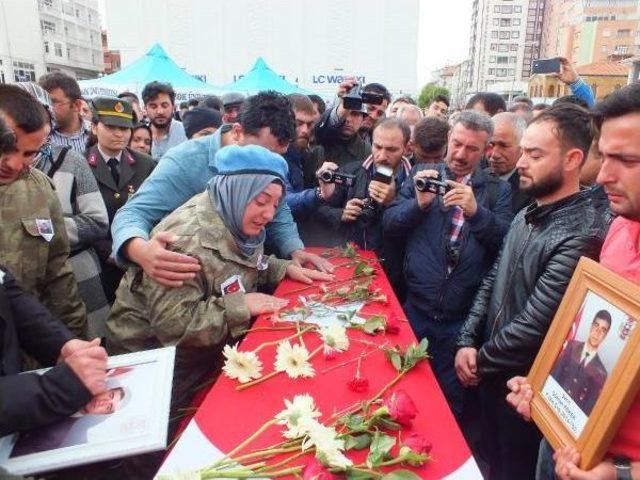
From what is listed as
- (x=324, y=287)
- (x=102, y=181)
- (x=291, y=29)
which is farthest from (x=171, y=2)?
(x=324, y=287)

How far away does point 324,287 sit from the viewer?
2.35m

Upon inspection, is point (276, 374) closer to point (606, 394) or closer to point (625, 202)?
point (606, 394)

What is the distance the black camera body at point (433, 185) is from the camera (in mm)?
2514

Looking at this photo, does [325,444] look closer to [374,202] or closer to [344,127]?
[374,202]

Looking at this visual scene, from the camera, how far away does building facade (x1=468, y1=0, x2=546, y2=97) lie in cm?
8988

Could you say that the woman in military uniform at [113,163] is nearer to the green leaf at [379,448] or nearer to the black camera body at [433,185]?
the black camera body at [433,185]

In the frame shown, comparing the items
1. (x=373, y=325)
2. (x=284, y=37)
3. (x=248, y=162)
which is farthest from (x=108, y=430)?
(x=284, y=37)

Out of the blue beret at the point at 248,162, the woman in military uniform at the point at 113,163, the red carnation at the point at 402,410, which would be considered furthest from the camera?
the woman in military uniform at the point at 113,163

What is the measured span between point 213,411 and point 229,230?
2.68 ft

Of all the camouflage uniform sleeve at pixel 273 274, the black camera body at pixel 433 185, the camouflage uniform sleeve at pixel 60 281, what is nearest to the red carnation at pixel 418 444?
the camouflage uniform sleeve at pixel 273 274

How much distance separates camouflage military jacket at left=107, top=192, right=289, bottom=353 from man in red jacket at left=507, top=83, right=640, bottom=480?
111 centimetres

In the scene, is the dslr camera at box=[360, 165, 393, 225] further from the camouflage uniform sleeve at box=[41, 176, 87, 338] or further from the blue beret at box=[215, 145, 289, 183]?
the camouflage uniform sleeve at box=[41, 176, 87, 338]

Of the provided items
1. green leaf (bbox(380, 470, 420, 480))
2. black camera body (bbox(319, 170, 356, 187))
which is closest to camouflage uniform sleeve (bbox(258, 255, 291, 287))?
black camera body (bbox(319, 170, 356, 187))

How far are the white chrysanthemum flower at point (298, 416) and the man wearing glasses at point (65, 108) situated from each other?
3.23m
